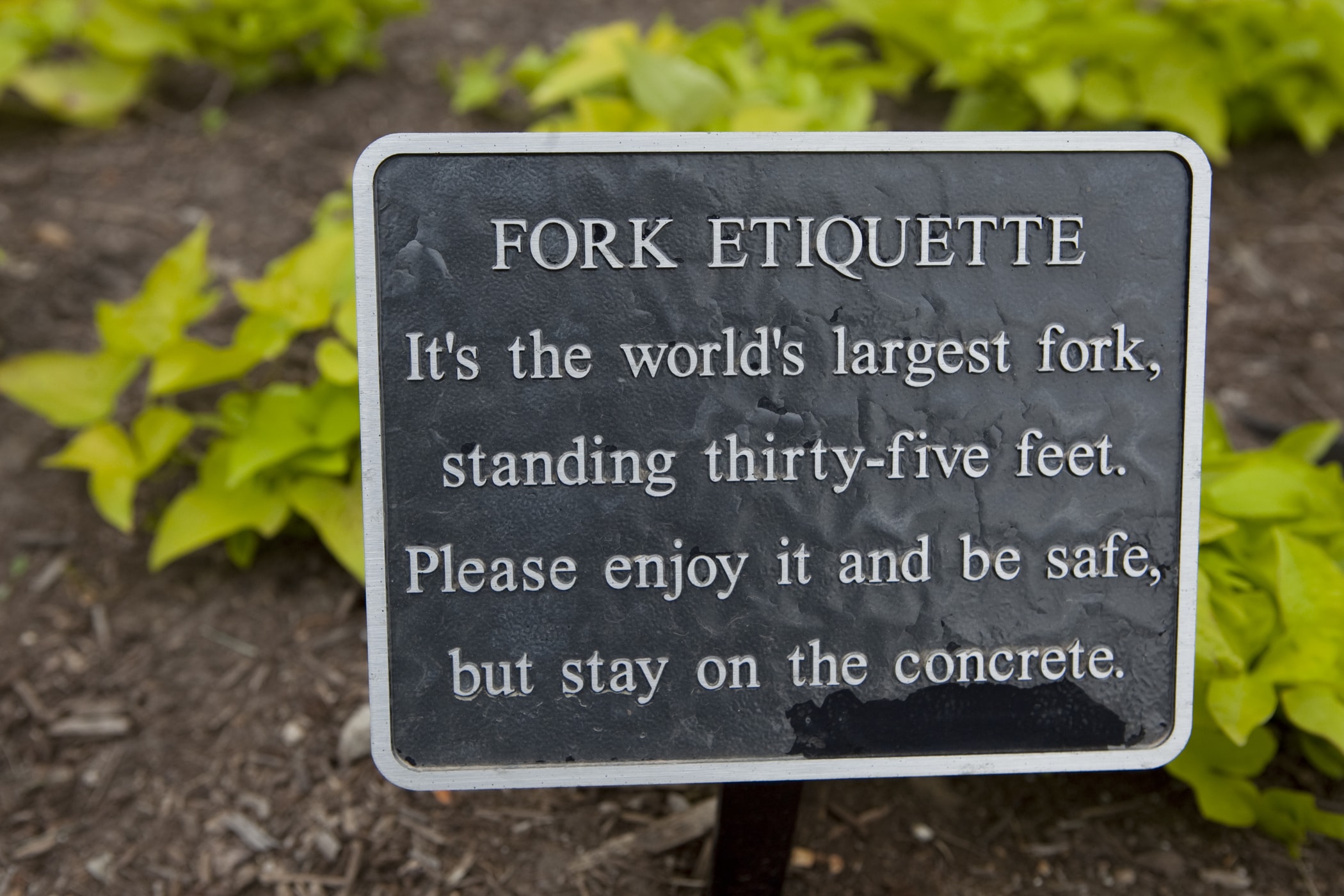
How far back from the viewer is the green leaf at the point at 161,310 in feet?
7.13

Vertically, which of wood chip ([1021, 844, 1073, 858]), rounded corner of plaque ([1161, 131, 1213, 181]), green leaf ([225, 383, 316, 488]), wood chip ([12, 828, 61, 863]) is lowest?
wood chip ([12, 828, 61, 863])

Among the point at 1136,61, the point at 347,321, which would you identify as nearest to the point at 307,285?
the point at 347,321

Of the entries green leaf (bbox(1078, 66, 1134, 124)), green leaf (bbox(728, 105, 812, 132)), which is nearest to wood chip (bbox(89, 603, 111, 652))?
green leaf (bbox(728, 105, 812, 132))

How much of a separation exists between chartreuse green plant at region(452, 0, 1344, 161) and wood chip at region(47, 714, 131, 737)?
178 centimetres

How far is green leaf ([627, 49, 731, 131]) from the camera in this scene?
2506mm

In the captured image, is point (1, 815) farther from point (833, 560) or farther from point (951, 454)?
point (951, 454)

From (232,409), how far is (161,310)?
277mm

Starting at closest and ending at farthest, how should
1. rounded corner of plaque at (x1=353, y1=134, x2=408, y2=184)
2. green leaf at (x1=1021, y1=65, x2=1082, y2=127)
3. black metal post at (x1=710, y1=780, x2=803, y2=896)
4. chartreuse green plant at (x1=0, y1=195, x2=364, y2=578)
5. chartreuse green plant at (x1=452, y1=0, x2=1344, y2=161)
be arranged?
1. rounded corner of plaque at (x1=353, y1=134, x2=408, y2=184)
2. black metal post at (x1=710, y1=780, x2=803, y2=896)
3. chartreuse green plant at (x1=0, y1=195, x2=364, y2=578)
4. chartreuse green plant at (x1=452, y1=0, x2=1344, y2=161)
5. green leaf at (x1=1021, y1=65, x2=1082, y2=127)

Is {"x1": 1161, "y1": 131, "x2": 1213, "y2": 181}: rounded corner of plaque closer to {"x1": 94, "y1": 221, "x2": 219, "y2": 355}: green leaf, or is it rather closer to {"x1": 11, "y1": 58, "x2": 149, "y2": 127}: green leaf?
{"x1": 94, "y1": 221, "x2": 219, "y2": 355}: green leaf

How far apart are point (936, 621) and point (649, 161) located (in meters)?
0.79

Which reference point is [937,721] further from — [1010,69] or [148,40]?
[148,40]

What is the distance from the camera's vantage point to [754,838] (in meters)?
1.59

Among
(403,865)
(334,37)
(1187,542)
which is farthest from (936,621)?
(334,37)

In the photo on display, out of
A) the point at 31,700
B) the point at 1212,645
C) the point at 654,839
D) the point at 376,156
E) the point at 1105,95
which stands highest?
the point at 376,156
